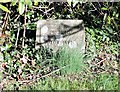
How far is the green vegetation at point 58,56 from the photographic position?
10.9 ft

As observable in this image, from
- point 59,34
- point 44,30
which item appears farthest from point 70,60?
point 44,30

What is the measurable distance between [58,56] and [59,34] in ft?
1.18

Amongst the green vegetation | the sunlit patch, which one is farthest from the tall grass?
the sunlit patch

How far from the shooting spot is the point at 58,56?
3.50 meters

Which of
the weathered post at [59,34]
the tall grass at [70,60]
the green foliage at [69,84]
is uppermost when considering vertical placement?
the weathered post at [59,34]

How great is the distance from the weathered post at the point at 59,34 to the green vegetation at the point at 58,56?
105mm

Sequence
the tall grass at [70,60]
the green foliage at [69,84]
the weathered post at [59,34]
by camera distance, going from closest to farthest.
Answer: the green foliage at [69,84] < the tall grass at [70,60] < the weathered post at [59,34]

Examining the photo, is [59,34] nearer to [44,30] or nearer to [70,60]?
[44,30]

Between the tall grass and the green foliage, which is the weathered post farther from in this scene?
the green foliage

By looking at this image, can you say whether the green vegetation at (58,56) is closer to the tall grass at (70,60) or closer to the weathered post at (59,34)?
the tall grass at (70,60)

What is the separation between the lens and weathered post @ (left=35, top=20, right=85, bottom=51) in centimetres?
369

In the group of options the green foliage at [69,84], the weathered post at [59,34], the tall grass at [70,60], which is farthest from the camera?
the weathered post at [59,34]

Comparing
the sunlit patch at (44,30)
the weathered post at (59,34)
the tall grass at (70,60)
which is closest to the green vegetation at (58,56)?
the tall grass at (70,60)

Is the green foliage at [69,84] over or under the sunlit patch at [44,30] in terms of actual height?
under
